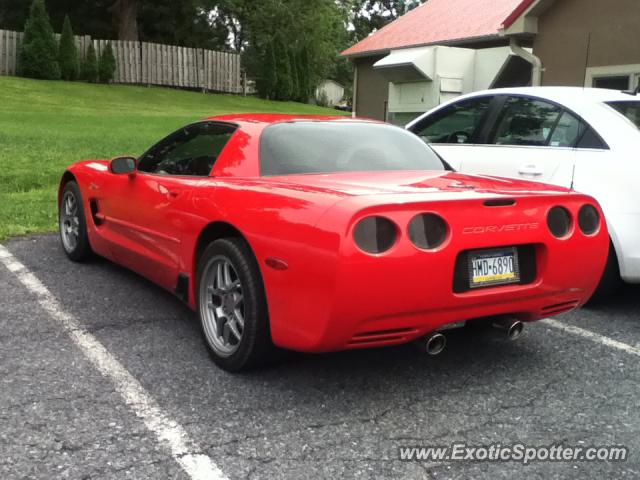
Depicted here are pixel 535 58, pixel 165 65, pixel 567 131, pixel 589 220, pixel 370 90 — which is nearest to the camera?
pixel 589 220

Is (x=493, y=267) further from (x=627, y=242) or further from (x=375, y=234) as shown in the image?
(x=627, y=242)

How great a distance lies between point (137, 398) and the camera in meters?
3.15

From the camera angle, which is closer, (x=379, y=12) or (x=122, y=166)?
(x=122, y=166)

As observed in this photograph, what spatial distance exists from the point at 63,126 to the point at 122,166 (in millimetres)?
15132

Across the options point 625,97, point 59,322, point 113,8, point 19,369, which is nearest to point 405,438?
point 19,369

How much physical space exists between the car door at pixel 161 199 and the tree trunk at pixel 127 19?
Answer: 34.8 m

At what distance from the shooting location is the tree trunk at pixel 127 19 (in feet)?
121

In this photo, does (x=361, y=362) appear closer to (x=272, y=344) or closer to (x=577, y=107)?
(x=272, y=344)

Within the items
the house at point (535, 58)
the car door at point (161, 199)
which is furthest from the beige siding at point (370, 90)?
the car door at point (161, 199)

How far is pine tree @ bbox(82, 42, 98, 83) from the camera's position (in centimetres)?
3164

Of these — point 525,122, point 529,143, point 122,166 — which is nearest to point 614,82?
point 525,122

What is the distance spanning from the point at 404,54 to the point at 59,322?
1040 centimetres

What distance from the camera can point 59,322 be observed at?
13.8 feet

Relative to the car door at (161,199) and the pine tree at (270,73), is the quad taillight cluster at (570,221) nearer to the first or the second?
the car door at (161,199)
